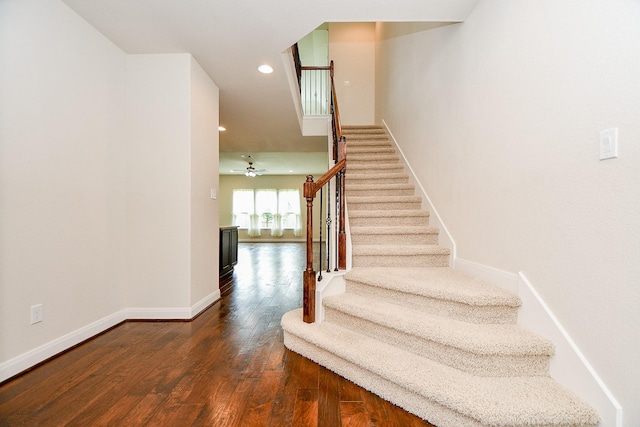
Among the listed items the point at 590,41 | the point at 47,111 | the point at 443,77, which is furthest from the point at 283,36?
the point at 590,41

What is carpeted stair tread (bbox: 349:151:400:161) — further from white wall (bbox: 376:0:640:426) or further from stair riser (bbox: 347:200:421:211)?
white wall (bbox: 376:0:640:426)

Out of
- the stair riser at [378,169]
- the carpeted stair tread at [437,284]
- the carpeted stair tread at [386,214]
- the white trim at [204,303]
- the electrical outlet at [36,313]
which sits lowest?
the white trim at [204,303]

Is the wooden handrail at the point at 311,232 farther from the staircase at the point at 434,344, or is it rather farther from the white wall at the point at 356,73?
the white wall at the point at 356,73

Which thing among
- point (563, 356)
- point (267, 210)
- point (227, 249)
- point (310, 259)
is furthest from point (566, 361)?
point (267, 210)

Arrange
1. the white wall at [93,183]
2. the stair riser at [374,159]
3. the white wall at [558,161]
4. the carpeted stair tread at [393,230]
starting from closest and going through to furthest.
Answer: the white wall at [558,161], the white wall at [93,183], the carpeted stair tread at [393,230], the stair riser at [374,159]

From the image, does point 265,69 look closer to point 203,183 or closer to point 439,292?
point 203,183

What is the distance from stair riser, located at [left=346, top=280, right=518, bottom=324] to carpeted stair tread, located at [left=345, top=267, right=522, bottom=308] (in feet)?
0.10

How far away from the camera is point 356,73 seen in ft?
21.4

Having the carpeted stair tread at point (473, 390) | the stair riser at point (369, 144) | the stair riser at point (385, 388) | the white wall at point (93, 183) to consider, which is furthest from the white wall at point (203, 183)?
the stair riser at point (369, 144)

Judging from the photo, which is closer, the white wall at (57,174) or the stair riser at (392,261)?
→ the white wall at (57,174)

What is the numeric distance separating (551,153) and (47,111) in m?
3.19

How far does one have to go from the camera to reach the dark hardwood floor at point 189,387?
1.45 m

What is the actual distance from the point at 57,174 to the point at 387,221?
9.23ft

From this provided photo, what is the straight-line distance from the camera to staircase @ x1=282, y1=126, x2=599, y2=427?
4.36 feet
